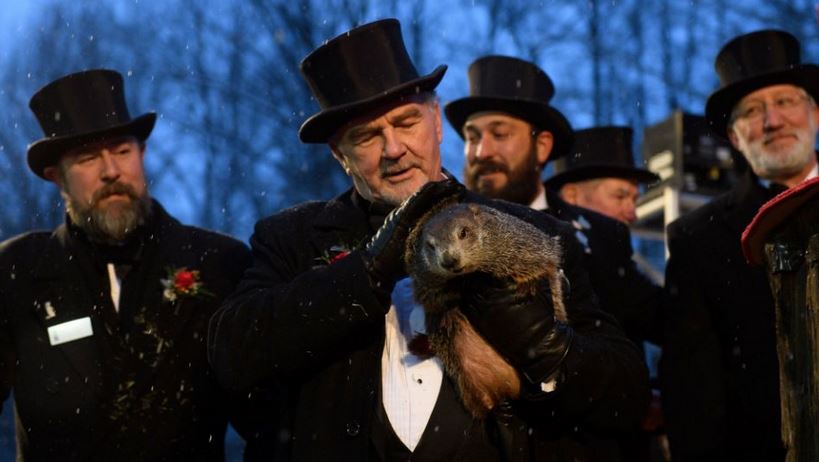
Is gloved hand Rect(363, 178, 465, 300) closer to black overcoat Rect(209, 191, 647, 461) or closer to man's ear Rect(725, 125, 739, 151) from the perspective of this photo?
black overcoat Rect(209, 191, 647, 461)

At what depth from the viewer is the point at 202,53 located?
59.2ft

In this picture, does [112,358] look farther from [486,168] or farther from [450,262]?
[486,168]

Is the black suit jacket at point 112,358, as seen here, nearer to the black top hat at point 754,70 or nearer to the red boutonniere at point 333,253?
the red boutonniere at point 333,253

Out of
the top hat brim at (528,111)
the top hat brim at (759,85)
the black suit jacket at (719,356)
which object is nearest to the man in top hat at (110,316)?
the black suit jacket at (719,356)

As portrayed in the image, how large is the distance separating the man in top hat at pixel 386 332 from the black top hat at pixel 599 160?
3531 millimetres

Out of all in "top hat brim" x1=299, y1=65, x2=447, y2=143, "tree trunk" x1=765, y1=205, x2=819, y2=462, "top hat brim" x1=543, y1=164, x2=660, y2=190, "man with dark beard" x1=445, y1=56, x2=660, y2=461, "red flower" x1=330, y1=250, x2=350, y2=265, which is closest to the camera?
"tree trunk" x1=765, y1=205, x2=819, y2=462

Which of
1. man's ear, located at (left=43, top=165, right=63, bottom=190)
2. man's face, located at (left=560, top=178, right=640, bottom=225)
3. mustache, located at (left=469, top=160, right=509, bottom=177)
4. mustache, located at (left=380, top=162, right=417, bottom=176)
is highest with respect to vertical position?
man's ear, located at (left=43, top=165, right=63, bottom=190)

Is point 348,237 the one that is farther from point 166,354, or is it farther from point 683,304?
point 683,304

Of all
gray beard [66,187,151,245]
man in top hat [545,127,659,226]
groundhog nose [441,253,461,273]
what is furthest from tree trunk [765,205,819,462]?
man in top hat [545,127,659,226]

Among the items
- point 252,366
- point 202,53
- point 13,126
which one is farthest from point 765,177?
point 13,126

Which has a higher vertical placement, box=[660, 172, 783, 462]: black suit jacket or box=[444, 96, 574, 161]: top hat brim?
box=[444, 96, 574, 161]: top hat brim

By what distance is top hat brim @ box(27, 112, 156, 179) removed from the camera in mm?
5816

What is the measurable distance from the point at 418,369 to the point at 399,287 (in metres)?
0.36

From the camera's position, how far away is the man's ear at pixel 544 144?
704cm
